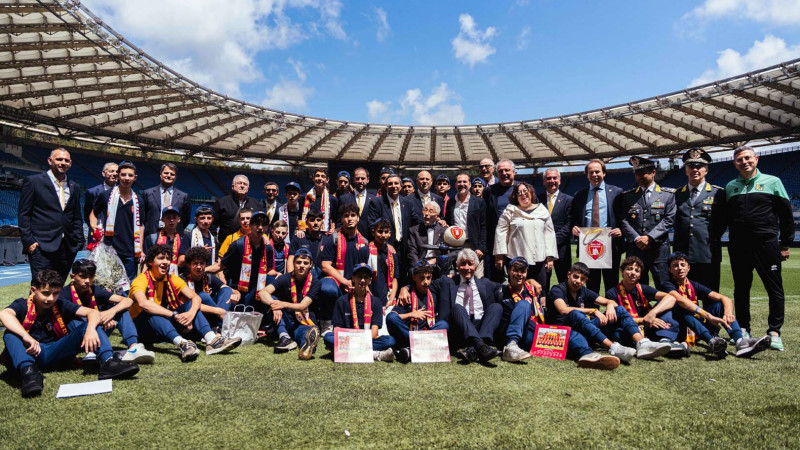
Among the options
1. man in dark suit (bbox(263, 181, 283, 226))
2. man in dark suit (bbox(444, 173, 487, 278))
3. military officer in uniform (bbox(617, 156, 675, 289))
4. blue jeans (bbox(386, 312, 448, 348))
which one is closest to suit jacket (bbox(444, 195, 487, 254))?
man in dark suit (bbox(444, 173, 487, 278))

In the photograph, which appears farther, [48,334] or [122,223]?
[122,223]

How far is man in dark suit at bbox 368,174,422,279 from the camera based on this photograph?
5.88 m

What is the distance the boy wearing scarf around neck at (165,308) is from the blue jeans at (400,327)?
1.40 meters

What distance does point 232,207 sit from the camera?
20.5 feet

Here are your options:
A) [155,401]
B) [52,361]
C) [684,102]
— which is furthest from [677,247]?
[684,102]

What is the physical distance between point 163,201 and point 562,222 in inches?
201

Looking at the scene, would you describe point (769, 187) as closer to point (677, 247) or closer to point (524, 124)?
point (677, 247)

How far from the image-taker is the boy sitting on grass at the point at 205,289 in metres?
4.76

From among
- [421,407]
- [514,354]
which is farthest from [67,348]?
[514,354]

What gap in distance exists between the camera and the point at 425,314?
4.33 metres

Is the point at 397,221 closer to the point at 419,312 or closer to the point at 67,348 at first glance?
the point at 419,312

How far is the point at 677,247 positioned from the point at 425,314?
3.11 m

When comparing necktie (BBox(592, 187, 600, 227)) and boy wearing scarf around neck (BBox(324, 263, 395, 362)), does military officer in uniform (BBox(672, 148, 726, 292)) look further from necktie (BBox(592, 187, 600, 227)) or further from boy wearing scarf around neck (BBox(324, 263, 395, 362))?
boy wearing scarf around neck (BBox(324, 263, 395, 362))

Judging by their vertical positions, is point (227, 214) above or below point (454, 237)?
above
